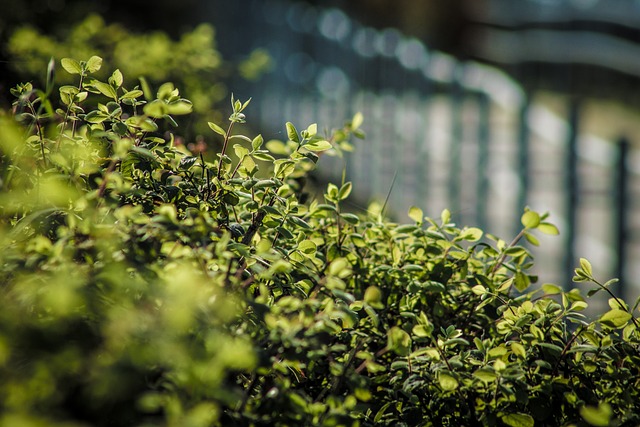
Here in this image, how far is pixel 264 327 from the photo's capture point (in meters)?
1.25

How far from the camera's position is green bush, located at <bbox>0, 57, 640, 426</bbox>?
0.89 meters

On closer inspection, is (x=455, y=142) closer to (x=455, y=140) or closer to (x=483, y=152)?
(x=455, y=140)

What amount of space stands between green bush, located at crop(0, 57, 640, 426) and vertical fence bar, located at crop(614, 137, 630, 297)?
215cm

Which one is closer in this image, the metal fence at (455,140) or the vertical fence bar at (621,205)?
the vertical fence bar at (621,205)

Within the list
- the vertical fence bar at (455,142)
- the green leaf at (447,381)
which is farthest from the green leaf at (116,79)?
the vertical fence bar at (455,142)

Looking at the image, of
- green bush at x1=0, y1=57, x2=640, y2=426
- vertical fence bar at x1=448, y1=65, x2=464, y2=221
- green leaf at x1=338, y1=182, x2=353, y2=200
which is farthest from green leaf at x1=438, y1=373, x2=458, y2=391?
A: vertical fence bar at x1=448, y1=65, x2=464, y2=221

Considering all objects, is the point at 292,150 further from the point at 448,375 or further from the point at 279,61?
the point at 279,61

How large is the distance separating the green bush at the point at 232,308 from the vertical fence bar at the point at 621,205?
2145 millimetres

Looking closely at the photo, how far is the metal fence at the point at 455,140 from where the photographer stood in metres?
3.65

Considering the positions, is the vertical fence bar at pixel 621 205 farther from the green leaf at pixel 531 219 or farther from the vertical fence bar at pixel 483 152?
the green leaf at pixel 531 219

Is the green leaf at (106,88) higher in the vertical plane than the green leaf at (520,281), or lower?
higher

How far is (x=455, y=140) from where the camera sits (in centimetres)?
466

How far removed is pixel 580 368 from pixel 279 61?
265 inches

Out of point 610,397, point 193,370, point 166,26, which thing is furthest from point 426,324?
point 166,26
